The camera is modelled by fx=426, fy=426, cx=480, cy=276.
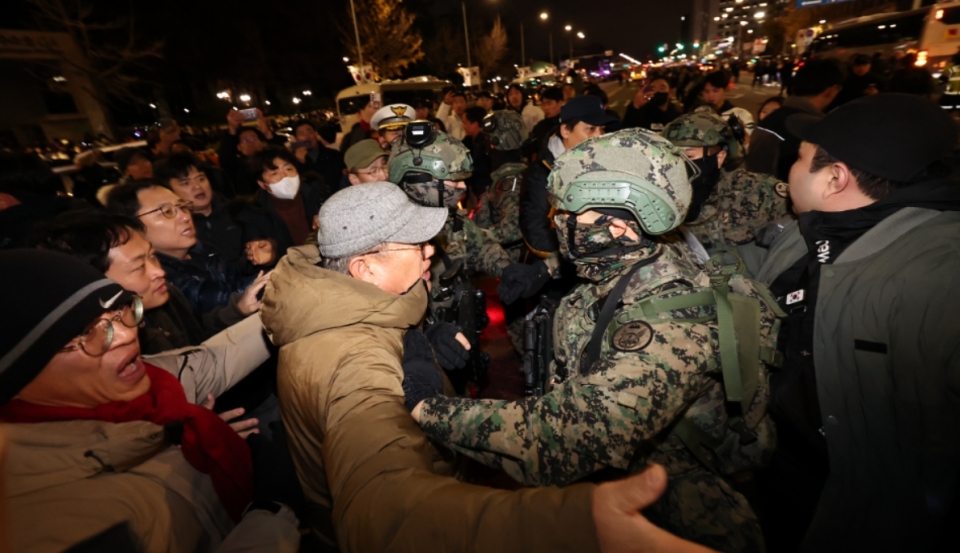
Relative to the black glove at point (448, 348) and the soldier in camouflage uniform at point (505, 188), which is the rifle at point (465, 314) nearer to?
the black glove at point (448, 348)

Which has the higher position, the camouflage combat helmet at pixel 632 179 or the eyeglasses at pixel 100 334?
the camouflage combat helmet at pixel 632 179

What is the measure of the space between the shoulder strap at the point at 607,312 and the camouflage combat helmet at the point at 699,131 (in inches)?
79.8

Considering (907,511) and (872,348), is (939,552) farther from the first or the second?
(872,348)

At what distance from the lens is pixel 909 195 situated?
1782 millimetres

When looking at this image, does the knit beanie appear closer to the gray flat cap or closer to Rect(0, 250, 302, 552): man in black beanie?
Rect(0, 250, 302, 552): man in black beanie

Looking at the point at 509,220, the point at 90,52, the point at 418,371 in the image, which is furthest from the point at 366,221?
the point at 90,52

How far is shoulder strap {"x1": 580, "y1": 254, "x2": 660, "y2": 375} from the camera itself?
5.79ft

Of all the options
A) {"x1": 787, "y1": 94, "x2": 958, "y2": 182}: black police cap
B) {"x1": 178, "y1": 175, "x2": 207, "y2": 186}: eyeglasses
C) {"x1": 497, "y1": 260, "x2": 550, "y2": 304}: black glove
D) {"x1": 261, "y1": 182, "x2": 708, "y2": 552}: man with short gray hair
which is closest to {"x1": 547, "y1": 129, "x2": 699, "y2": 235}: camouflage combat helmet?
{"x1": 261, "y1": 182, "x2": 708, "y2": 552}: man with short gray hair

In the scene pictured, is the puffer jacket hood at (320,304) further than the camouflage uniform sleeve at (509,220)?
No

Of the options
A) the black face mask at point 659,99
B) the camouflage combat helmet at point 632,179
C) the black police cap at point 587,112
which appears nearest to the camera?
the camouflage combat helmet at point 632,179

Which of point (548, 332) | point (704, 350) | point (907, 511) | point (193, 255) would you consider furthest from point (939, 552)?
point (193, 255)

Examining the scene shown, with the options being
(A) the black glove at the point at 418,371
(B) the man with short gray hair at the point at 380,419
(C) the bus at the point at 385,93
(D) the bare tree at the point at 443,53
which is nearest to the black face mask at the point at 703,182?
(B) the man with short gray hair at the point at 380,419

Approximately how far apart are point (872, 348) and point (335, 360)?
2.16m

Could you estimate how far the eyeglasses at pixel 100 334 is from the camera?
60.0 inches
